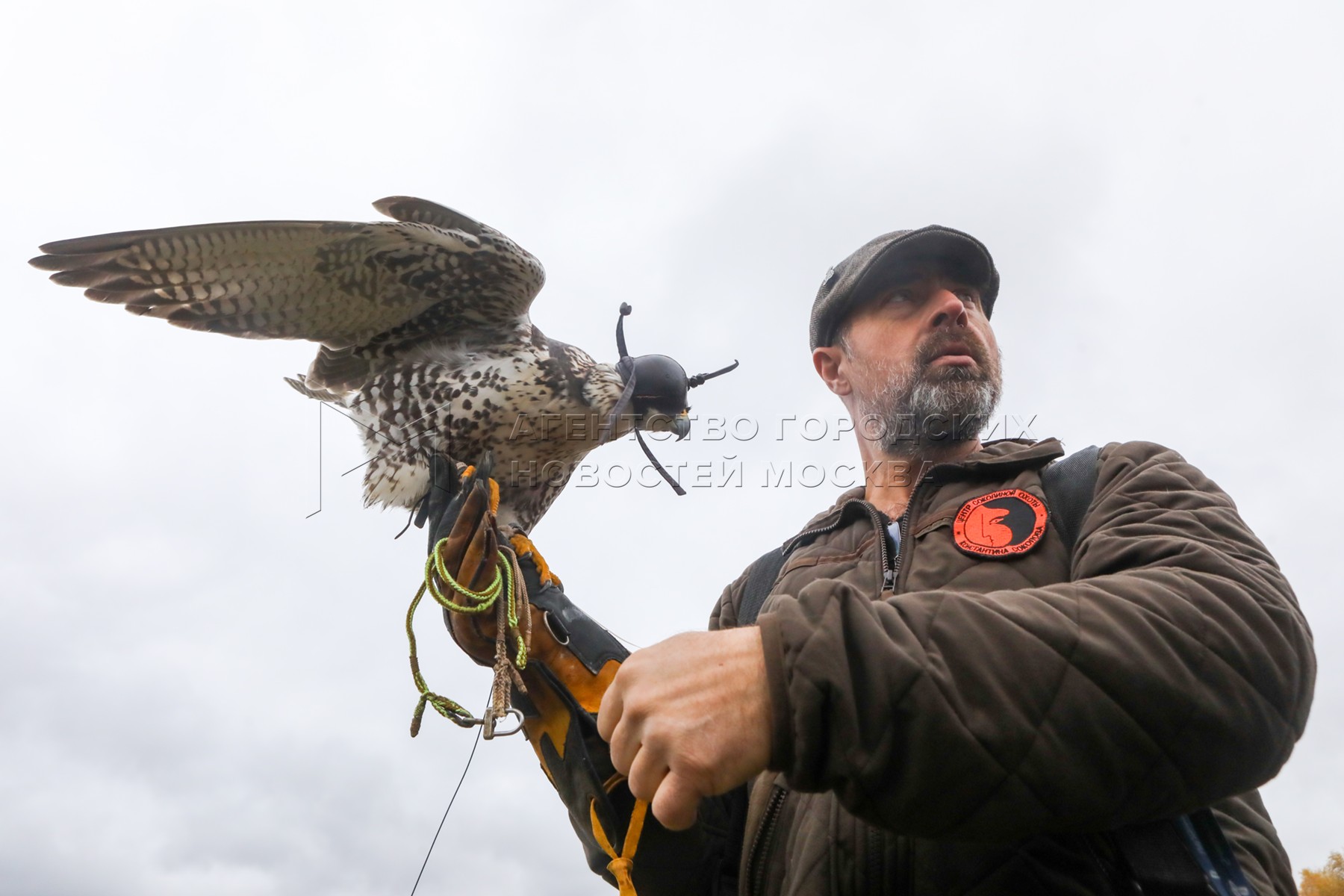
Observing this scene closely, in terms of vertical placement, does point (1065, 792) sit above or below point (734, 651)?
below

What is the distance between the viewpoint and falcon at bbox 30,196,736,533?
2605mm

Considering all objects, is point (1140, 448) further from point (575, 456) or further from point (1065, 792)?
point (575, 456)

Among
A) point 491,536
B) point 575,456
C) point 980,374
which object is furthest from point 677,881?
point 575,456

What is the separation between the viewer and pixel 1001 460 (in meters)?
1.72

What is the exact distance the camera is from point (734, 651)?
947 mm

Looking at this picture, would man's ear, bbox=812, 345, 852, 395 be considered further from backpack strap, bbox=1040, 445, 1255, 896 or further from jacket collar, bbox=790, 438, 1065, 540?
backpack strap, bbox=1040, 445, 1255, 896

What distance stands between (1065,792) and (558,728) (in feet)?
4.14

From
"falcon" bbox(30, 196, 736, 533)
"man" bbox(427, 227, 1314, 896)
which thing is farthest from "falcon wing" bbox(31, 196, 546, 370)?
"man" bbox(427, 227, 1314, 896)

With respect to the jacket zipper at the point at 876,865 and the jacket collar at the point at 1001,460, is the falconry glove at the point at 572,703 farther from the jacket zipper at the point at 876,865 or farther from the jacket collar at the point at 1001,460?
the jacket collar at the point at 1001,460

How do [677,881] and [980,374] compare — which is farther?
[980,374]

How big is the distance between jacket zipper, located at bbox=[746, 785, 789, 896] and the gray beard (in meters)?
0.98

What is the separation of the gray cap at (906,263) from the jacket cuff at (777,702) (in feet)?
5.17

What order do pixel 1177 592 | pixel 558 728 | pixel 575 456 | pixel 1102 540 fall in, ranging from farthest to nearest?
pixel 575 456, pixel 558 728, pixel 1102 540, pixel 1177 592

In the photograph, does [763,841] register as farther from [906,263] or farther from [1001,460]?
[906,263]
